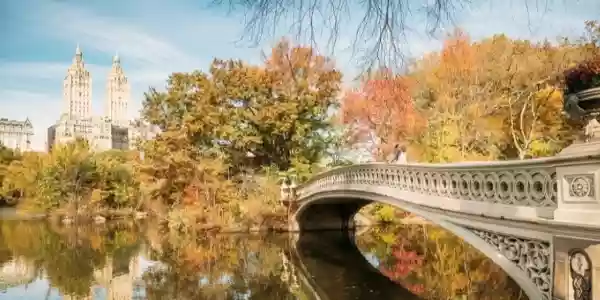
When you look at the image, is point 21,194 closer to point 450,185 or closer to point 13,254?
point 13,254

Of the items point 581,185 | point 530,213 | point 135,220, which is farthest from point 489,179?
point 135,220

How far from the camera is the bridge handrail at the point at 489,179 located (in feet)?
14.5

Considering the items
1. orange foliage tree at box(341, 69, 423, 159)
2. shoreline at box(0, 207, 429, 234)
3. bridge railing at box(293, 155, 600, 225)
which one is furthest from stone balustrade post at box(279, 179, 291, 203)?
bridge railing at box(293, 155, 600, 225)

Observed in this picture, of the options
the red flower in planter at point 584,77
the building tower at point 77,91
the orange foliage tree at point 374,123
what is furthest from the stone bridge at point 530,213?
the building tower at point 77,91

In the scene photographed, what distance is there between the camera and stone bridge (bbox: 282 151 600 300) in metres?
3.92

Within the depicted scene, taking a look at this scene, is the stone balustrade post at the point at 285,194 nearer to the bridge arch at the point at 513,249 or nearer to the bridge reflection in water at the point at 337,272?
the bridge reflection in water at the point at 337,272

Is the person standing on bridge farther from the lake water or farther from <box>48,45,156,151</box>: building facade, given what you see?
<box>48,45,156,151</box>: building facade

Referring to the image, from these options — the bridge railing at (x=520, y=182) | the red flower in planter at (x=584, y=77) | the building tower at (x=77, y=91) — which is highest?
the building tower at (x=77, y=91)

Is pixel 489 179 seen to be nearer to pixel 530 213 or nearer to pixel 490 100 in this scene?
pixel 530 213

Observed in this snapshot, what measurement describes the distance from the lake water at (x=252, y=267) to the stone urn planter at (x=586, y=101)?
5577 millimetres

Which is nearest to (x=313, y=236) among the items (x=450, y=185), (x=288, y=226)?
(x=288, y=226)

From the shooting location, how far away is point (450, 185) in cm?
663

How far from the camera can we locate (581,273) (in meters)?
4.02

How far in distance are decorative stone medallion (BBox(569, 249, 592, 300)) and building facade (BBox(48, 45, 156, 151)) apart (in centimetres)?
7493
